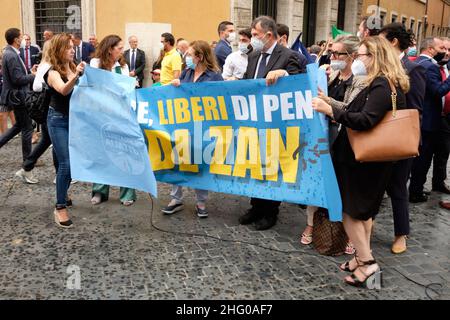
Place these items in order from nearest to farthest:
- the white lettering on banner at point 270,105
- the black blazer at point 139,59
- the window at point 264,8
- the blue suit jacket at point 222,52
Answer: the white lettering on banner at point 270,105, the blue suit jacket at point 222,52, the black blazer at point 139,59, the window at point 264,8

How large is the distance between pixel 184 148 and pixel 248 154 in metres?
0.69

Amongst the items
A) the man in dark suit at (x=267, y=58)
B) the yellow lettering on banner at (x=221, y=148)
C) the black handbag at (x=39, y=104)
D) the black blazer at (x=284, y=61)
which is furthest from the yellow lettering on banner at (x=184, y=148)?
the black handbag at (x=39, y=104)

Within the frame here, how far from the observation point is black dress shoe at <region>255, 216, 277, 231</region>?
4797 millimetres

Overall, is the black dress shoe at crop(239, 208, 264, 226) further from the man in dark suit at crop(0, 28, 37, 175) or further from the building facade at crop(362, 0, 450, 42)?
the building facade at crop(362, 0, 450, 42)

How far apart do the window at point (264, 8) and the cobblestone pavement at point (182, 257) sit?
469 inches

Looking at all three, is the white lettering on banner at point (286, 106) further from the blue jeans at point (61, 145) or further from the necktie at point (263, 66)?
the blue jeans at point (61, 145)

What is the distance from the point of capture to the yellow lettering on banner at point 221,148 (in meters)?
4.59

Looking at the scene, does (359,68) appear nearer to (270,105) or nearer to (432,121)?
(270,105)

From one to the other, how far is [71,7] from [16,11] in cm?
194

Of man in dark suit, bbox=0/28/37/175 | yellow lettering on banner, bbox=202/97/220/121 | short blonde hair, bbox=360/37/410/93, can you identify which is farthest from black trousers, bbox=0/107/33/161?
short blonde hair, bbox=360/37/410/93

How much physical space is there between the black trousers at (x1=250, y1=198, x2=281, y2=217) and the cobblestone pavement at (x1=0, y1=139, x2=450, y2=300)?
183mm

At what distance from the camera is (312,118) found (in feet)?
13.1

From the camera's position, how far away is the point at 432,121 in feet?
19.1
